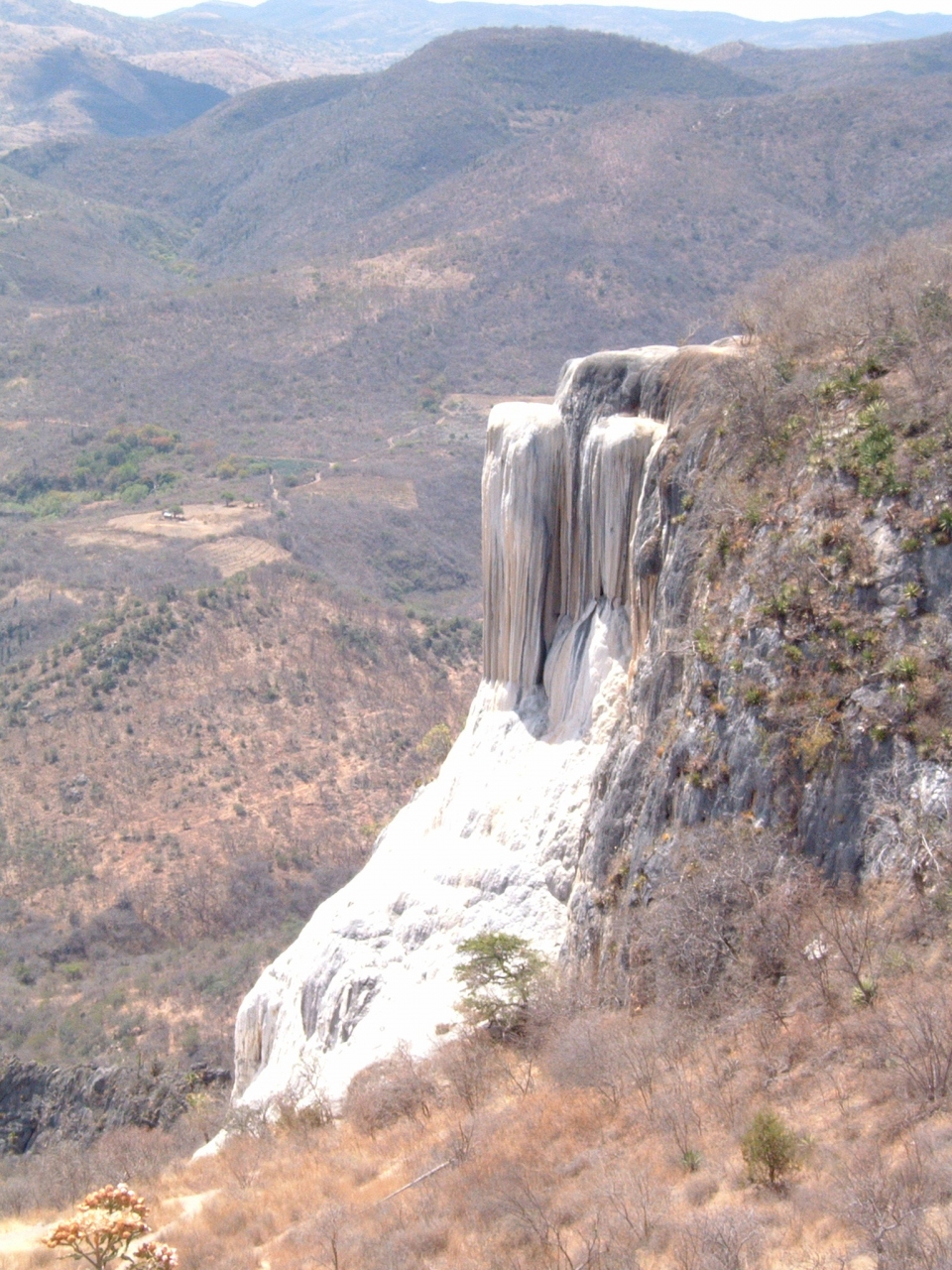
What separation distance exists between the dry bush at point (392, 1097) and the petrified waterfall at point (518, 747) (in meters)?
0.62

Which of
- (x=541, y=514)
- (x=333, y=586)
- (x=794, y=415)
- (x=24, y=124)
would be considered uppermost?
(x=24, y=124)

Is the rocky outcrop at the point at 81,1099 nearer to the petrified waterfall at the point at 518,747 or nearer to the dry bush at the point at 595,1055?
the petrified waterfall at the point at 518,747

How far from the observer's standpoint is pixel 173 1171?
1335 centimetres

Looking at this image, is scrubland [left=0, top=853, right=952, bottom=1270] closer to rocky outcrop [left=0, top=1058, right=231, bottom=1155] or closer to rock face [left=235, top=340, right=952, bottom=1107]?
rock face [left=235, top=340, right=952, bottom=1107]

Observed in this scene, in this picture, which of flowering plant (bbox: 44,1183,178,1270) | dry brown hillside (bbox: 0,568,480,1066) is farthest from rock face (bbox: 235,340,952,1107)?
dry brown hillside (bbox: 0,568,480,1066)

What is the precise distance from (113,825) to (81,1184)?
884 inches

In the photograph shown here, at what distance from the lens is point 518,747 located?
1496 centimetres

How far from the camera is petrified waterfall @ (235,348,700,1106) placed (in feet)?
44.9

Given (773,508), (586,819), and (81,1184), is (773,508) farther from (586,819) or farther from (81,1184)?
(81,1184)

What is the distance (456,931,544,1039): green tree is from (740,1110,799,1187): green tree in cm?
425

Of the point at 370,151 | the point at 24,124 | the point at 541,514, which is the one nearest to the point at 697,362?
the point at 541,514

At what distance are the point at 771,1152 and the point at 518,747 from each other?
726cm

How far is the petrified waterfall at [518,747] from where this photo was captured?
13.7 m

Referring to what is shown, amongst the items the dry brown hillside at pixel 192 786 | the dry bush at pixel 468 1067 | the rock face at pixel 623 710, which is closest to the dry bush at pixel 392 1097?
the dry bush at pixel 468 1067
